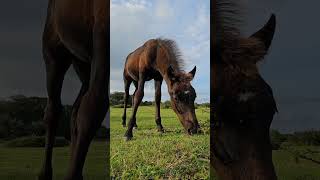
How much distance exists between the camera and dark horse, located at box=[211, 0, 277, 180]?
9.31 ft

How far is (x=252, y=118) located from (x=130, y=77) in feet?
2.92

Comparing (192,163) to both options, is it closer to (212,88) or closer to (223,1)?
(212,88)

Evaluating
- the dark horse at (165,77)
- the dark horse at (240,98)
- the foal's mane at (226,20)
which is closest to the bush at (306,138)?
the dark horse at (240,98)

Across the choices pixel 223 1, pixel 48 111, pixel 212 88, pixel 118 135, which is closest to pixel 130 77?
pixel 118 135

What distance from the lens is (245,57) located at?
2811 millimetres

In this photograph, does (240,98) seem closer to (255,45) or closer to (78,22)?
(255,45)

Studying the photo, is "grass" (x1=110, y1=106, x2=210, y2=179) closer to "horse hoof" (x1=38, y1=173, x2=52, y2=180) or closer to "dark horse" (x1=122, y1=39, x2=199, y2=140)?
"dark horse" (x1=122, y1=39, x2=199, y2=140)

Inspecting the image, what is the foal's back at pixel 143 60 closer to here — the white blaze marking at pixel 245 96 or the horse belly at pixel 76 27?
the horse belly at pixel 76 27

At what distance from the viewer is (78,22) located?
3346 millimetres

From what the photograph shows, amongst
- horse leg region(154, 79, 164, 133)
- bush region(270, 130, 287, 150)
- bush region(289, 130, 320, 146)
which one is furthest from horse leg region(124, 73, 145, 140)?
bush region(289, 130, 320, 146)

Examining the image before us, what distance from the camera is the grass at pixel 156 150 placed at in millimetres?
3102

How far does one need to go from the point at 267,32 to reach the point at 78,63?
4.97 ft

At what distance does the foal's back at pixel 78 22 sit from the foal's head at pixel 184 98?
0.57m

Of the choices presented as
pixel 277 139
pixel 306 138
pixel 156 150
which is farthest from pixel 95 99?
pixel 306 138
